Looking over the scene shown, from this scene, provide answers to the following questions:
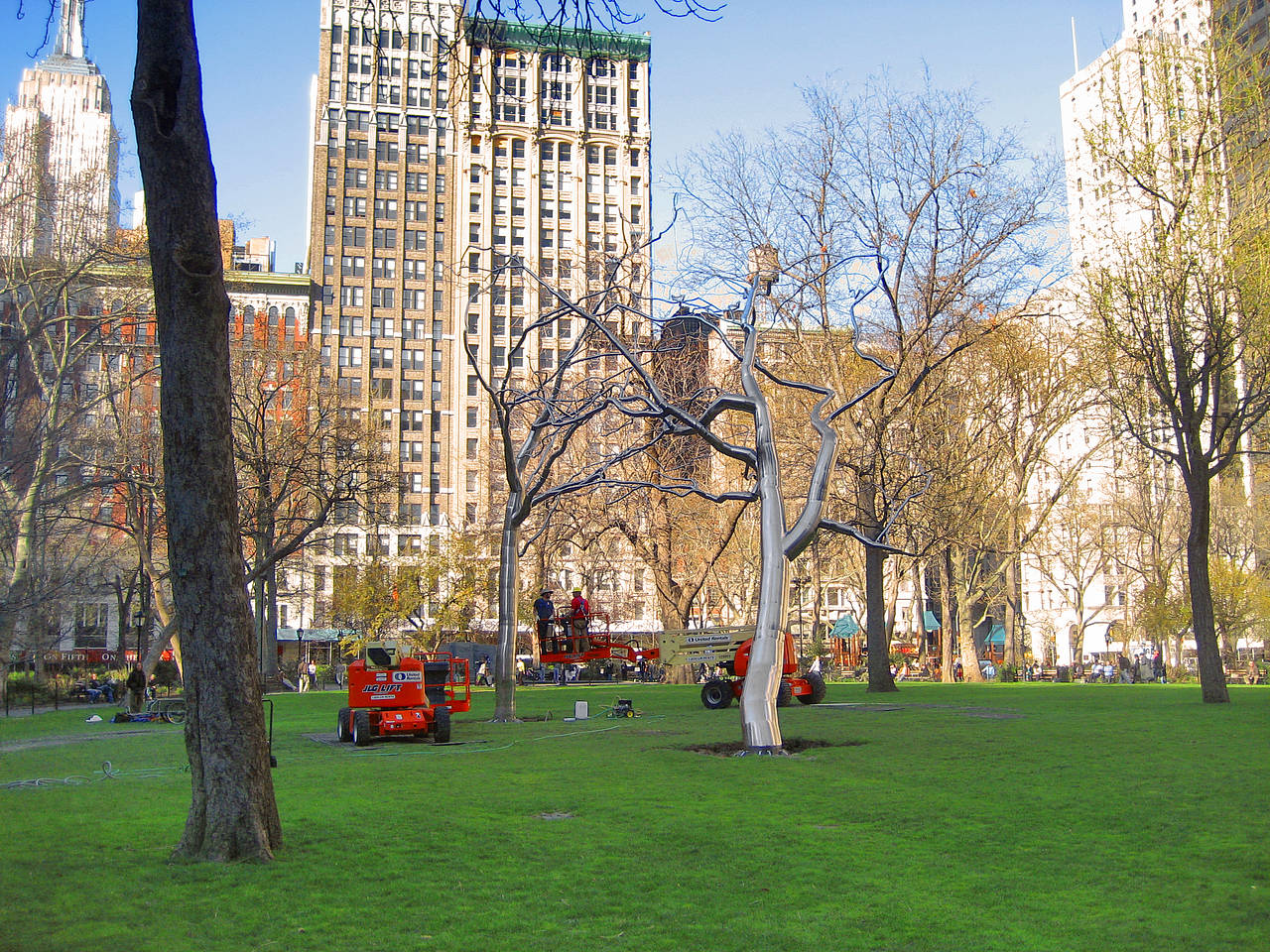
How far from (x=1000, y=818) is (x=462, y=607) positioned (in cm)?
5519

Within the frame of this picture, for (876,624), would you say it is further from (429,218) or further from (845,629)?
(429,218)

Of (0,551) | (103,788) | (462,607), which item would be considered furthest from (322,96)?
(103,788)

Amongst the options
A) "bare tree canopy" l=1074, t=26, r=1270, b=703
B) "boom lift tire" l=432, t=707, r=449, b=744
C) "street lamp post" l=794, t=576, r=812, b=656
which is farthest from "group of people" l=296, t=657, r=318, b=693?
"bare tree canopy" l=1074, t=26, r=1270, b=703

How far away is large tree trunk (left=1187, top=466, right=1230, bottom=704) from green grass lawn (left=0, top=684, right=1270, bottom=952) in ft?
27.2

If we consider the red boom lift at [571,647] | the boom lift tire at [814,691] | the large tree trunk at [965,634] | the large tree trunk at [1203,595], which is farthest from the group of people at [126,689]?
the large tree trunk at [965,634]

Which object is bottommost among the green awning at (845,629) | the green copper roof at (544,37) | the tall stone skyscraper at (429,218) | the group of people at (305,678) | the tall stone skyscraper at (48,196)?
the group of people at (305,678)

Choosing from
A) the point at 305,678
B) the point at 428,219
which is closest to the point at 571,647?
the point at 305,678

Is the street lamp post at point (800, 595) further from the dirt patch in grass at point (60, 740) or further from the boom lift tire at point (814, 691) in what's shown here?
the dirt patch in grass at point (60, 740)

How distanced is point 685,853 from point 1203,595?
1977cm

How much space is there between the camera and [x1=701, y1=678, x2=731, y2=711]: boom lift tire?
26969 mm

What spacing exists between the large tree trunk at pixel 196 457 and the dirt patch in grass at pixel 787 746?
8858 millimetres

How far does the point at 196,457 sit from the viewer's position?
329 inches

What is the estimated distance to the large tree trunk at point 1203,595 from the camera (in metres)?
24.1

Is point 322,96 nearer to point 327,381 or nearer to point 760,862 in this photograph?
point 327,381
